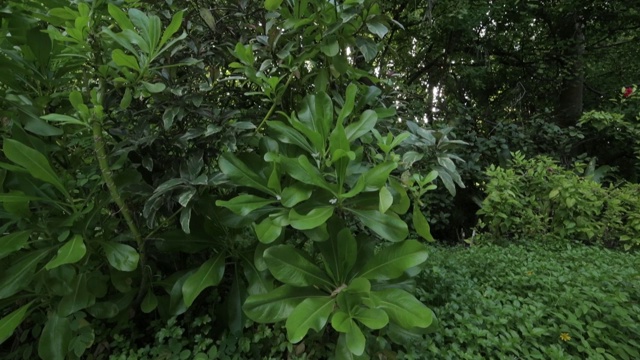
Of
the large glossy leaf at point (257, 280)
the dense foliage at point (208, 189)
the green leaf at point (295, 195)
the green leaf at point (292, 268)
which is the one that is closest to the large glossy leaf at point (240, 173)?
the dense foliage at point (208, 189)

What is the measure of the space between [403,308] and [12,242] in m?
1.34

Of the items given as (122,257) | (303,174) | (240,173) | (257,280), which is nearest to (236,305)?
(257,280)

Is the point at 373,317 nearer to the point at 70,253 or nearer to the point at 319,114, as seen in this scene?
the point at 319,114

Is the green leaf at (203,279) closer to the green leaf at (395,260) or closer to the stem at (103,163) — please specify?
the stem at (103,163)

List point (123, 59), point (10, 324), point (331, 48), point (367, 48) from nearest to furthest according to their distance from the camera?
point (123, 59)
point (10, 324)
point (331, 48)
point (367, 48)

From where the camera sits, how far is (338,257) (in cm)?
134

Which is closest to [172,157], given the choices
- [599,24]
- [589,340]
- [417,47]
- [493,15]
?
[589,340]

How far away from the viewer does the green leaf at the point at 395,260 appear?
49.2 inches

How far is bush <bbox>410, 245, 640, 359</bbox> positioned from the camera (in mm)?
1546

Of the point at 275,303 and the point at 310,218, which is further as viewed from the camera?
the point at 275,303

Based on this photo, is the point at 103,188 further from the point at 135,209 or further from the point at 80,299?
the point at 80,299

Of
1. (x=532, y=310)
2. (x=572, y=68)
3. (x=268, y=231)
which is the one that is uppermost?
(x=572, y=68)

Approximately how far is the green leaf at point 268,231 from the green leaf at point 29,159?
0.76 m

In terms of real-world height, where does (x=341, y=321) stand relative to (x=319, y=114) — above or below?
below
